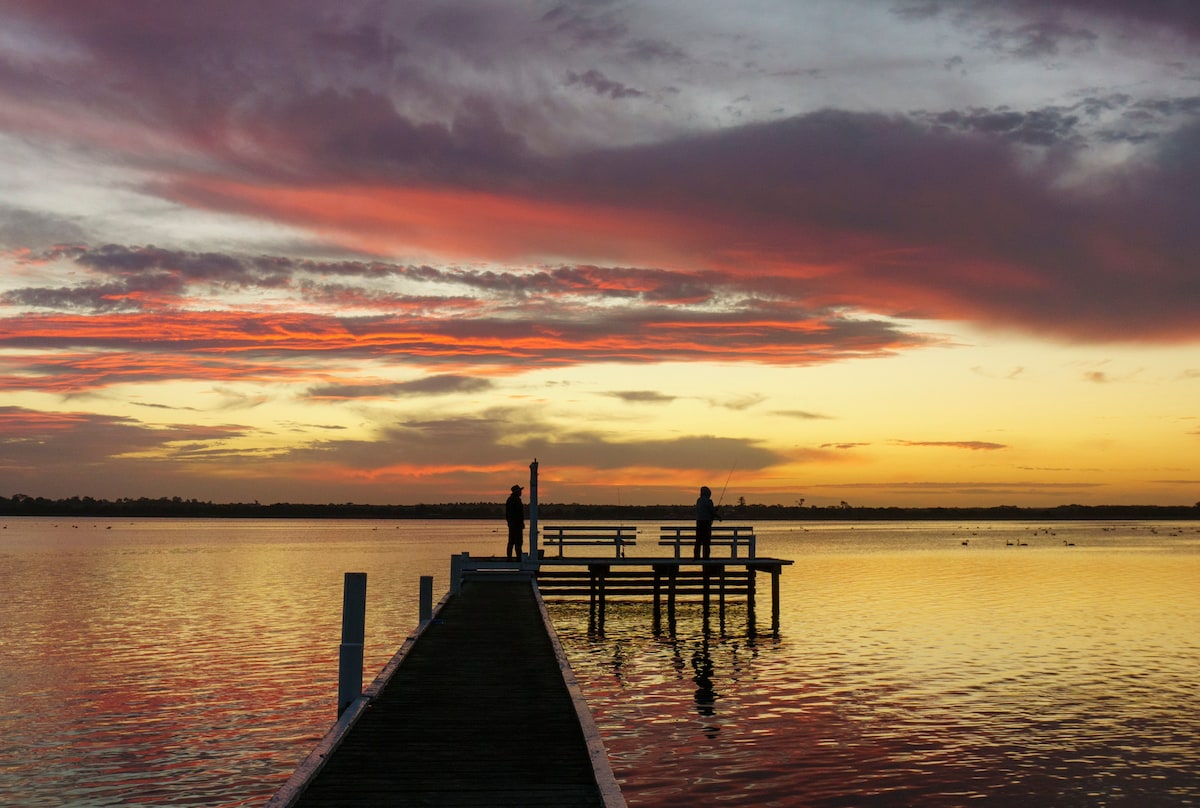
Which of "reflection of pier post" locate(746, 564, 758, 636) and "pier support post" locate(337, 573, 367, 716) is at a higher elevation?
"pier support post" locate(337, 573, 367, 716)

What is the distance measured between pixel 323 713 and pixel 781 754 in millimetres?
8831

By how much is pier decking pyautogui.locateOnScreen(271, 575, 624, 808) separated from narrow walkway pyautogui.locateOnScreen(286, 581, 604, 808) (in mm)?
12

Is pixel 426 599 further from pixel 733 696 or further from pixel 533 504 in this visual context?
pixel 533 504

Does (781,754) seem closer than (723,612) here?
Yes

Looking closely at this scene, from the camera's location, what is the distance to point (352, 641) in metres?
15.2

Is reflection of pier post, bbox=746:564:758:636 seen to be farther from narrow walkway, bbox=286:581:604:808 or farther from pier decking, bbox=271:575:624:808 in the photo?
pier decking, bbox=271:575:624:808

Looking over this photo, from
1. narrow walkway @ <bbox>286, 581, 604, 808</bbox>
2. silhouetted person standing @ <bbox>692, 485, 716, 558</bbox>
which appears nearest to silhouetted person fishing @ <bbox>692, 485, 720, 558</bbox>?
silhouetted person standing @ <bbox>692, 485, 716, 558</bbox>

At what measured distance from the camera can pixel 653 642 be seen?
33.6 meters

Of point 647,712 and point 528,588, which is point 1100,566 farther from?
point 647,712

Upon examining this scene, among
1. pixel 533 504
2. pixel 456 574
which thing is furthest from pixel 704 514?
pixel 456 574

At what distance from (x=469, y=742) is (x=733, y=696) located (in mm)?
12211

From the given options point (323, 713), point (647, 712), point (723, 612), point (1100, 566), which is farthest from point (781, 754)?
point (1100, 566)

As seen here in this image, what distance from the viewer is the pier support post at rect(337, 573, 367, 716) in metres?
14.9

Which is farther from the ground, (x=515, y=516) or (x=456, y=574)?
(x=515, y=516)
